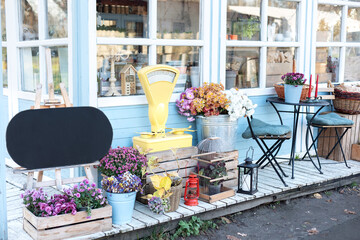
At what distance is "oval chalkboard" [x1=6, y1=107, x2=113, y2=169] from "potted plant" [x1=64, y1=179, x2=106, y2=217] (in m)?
0.27

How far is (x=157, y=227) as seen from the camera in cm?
368

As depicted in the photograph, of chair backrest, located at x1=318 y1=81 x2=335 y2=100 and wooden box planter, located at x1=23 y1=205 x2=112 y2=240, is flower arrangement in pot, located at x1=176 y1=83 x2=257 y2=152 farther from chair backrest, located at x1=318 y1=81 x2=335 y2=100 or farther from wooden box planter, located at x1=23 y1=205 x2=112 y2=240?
chair backrest, located at x1=318 y1=81 x2=335 y2=100

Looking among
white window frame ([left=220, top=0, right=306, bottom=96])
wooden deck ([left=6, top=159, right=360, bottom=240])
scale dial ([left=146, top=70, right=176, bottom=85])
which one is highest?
white window frame ([left=220, top=0, right=306, bottom=96])

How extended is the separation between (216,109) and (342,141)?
2.21m

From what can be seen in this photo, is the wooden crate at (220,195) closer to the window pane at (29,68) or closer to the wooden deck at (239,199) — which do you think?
the wooden deck at (239,199)

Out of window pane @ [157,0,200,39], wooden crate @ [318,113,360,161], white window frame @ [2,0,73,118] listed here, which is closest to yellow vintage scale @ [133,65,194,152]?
window pane @ [157,0,200,39]

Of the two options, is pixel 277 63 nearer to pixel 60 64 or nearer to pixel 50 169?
pixel 60 64

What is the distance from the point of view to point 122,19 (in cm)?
428

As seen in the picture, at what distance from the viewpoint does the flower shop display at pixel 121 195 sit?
3516 mm

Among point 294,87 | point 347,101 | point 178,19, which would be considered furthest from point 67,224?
point 347,101

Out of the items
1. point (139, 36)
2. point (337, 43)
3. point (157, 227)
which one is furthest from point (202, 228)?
point (337, 43)

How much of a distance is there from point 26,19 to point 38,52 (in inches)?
19.8

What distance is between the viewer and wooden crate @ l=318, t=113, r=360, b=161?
5.89 m

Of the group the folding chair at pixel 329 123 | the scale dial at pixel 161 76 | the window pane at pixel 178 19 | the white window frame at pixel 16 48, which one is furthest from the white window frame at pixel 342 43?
the white window frame at pixel 16 48
